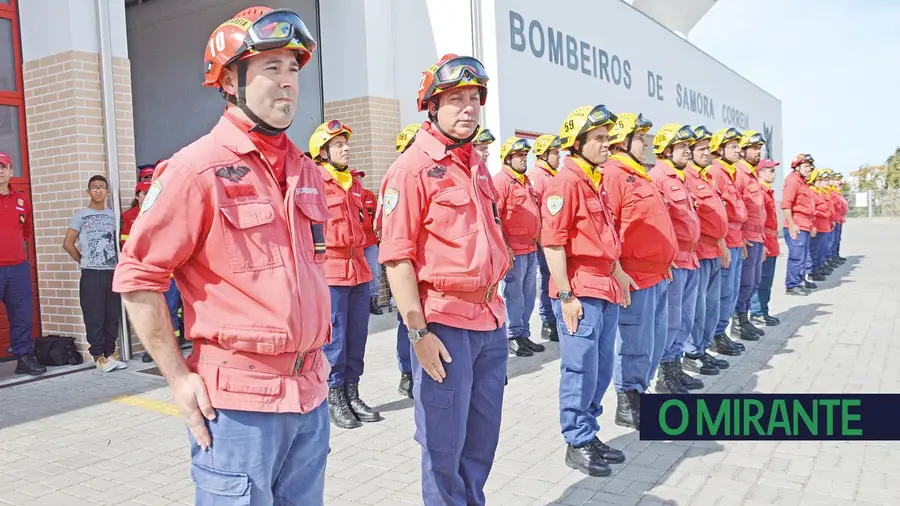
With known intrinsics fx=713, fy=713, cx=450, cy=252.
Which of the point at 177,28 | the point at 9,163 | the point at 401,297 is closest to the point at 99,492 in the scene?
the point at 401,297

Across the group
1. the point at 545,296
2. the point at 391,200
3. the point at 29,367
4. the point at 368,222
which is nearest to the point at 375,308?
the point at 545,296

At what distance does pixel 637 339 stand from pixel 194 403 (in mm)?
3425

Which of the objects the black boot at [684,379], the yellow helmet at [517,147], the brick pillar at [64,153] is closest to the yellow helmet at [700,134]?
the yellow helmet at [517,147]

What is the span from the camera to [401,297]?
312 cm

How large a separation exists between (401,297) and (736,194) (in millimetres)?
5652

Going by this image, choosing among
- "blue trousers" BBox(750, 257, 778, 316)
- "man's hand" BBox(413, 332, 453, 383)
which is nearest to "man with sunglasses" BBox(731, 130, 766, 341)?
"blue trousers" BBox(750, 257, 778, 316)

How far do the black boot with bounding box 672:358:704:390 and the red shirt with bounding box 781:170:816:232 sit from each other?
7.36 meters

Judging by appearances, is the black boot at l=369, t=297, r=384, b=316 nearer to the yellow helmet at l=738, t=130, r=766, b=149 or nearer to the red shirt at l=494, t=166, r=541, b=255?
the red shirt at l=494, t=166, r=541, b=255

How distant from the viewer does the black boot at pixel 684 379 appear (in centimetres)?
612

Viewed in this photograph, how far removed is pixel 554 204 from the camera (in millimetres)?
4324

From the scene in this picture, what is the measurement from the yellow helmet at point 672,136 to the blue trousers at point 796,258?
6.84 meters

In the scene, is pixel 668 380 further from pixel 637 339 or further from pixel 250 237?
pixel 250 237

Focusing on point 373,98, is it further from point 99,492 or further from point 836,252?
point 836,252

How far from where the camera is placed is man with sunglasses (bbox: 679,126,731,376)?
6.77m
